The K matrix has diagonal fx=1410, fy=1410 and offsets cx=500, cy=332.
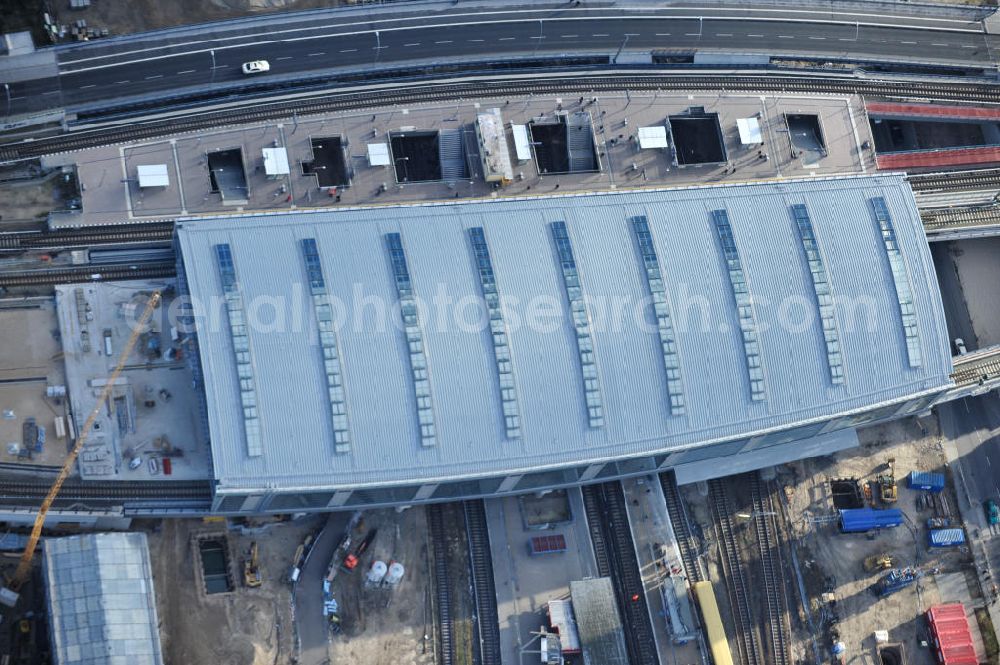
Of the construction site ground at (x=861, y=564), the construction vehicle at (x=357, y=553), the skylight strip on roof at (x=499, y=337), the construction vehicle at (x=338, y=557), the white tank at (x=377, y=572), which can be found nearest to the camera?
the skylight strip on roof at (x=499, y=337)

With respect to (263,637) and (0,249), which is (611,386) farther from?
(0,249)

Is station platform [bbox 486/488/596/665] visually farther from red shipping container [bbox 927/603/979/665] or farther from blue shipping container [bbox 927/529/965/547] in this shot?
blue shipping container [bbox 927/529/965/547]

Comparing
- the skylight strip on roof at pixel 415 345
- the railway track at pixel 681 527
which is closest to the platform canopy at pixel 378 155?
the skylight strip on roof at pixel 415 345

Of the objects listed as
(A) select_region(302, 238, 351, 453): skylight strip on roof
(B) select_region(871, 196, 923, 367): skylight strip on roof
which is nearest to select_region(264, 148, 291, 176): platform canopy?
(A) select_region(302, 238, 351, 453): skylight strip on roof

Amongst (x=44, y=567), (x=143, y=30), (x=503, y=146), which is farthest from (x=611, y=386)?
(x=143, y=30)

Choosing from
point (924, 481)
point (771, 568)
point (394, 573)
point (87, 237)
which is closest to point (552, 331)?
point (394, 573)

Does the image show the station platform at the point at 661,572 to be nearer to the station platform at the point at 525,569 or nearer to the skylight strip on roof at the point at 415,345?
the station platform at the point at 525,569

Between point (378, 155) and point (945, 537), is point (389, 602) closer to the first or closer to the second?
point (378, 155)

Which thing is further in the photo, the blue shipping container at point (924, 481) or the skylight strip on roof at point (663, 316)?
the blue shipping container at point (924, 481)
